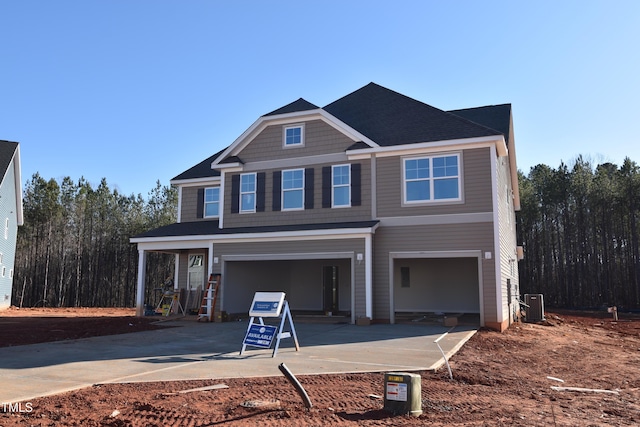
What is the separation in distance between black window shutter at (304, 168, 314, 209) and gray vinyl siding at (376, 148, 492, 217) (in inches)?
91.0

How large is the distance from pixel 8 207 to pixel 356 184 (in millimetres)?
21767

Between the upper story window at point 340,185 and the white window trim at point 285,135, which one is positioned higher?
the white window trim at point 285,135

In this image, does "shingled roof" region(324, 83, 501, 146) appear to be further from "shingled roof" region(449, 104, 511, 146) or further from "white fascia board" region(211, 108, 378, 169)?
"shingled roof" region(449, 104, 511, 146)

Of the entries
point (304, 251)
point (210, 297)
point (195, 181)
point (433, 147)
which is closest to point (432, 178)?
point (433, 147)

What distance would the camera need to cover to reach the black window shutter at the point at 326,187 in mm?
15953

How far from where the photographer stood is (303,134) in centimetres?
1661

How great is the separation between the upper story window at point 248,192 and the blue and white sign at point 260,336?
7.83 meters

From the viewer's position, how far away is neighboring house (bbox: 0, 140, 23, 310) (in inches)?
1029

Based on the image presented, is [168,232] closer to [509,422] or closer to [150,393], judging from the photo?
[150,393]

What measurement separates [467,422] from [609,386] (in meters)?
3.78

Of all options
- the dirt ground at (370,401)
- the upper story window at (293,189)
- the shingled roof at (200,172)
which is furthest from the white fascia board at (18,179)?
the dirt ground at (370,401)

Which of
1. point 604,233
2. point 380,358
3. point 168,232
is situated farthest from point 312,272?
point 604,233

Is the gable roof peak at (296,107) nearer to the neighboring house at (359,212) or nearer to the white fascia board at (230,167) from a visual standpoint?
the neighboring house at (359,212)

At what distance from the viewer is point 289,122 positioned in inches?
661
